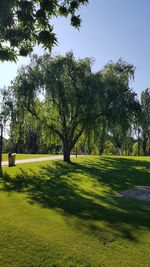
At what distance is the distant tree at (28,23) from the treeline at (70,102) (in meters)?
22.7

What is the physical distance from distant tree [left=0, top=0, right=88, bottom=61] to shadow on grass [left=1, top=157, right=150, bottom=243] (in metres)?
5.58

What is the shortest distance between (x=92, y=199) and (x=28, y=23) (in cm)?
835

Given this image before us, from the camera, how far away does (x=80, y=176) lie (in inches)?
979

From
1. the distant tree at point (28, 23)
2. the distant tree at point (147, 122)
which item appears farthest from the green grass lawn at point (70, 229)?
the distant tree at point (147, 122)

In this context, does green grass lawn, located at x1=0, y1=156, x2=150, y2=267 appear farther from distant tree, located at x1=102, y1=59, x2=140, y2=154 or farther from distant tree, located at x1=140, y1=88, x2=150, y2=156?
distant tree, located at x1=140, y1=88, x2=150, y2=156

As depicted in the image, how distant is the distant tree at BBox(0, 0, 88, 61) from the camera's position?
368 inches

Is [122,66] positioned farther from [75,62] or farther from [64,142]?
[64,142]

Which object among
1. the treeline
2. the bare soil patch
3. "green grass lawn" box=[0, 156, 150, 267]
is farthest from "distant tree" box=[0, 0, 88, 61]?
the treeline

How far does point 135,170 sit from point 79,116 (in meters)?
8.72

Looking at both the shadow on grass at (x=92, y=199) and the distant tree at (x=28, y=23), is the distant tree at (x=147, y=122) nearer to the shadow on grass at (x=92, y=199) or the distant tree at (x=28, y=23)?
the shadow on grass at (x=92, y=199)

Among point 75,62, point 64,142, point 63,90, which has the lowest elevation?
point 64,142

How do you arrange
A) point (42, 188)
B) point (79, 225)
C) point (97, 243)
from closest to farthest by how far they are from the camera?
point (97, 243) → point (79, 225) → point (42, 188)

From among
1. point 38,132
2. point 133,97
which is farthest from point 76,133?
point 133,97

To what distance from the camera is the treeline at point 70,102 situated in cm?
3366
